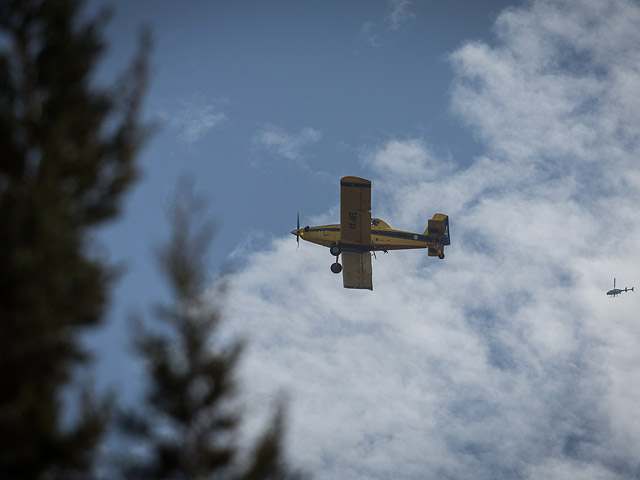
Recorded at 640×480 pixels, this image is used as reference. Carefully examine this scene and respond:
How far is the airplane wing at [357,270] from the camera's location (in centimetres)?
5366

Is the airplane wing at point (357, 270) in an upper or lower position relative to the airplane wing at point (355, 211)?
lower

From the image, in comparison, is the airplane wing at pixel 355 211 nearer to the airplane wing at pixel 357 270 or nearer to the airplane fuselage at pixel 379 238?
the airplane fuselage at pixel 379 238

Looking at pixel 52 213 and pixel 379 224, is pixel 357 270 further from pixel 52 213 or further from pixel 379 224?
pixel 52 213

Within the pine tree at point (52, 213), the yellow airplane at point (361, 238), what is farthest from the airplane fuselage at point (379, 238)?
the pine tree at point (52, 213)

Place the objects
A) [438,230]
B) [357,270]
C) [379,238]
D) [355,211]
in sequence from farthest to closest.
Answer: [438,230] → [357,270] → [379,238] → [355,211]

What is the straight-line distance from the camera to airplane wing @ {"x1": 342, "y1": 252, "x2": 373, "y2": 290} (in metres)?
53.7

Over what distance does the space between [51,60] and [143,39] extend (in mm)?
1749

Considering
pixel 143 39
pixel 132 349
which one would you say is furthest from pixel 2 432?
pixel 143 39

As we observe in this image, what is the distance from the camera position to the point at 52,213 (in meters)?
11.5

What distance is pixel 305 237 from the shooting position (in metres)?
54.3

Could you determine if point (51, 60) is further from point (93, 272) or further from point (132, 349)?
point (132, 349)

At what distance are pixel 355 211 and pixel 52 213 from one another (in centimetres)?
3913

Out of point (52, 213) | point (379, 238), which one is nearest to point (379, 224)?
point (379, 238)

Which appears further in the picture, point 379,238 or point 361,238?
point 379,238
